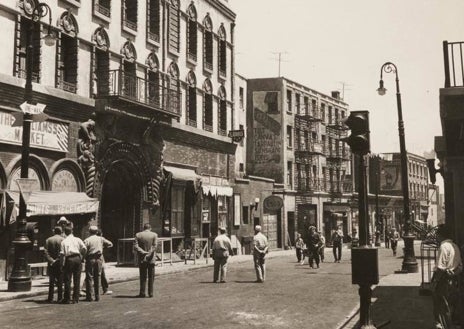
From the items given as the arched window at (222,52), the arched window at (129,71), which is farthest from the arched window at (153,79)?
the arched window at (222,52)

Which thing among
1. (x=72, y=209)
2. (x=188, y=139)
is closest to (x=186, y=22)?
(x=188, y=139)

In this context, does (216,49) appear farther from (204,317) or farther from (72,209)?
(204,317)

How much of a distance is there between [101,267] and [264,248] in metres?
5.67

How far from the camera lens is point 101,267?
Answer: 45.4 ft

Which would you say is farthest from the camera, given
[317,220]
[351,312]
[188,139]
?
[317,220]

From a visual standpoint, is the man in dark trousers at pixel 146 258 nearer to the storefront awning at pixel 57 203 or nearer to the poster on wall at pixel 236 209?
the storefront awning at pixel 57 203

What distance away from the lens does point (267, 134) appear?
47.3m

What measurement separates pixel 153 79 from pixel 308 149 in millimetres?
26924

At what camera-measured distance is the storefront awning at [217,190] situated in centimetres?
3014

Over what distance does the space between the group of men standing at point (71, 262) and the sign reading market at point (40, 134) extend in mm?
5190

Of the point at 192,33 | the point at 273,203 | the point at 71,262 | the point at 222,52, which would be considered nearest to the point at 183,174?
the point at 192,33

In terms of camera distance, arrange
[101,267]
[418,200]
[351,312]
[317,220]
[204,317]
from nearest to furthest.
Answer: [204,317] → [351,312] → [101,267] → [317,220] → [418,200]

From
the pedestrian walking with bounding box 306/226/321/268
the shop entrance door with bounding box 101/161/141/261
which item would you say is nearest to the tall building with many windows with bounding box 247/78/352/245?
the pedestrian walking with bounding box 306/226/321/268

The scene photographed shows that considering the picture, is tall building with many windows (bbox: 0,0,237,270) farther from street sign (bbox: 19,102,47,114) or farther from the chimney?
the chimney
